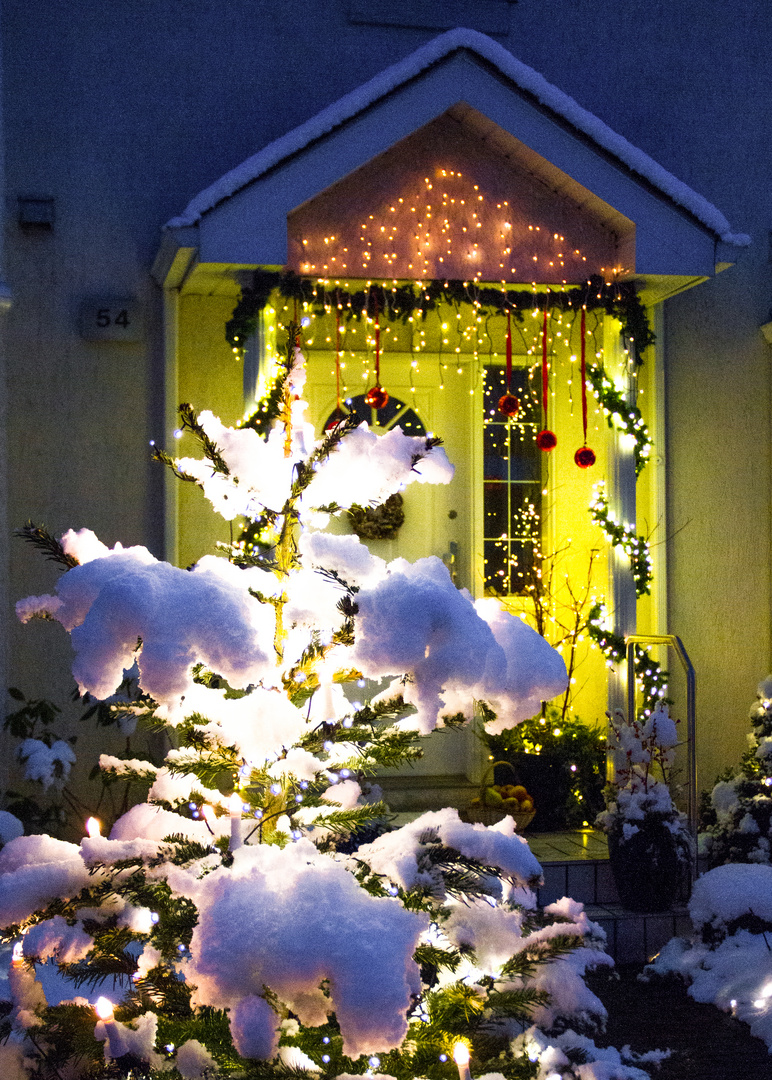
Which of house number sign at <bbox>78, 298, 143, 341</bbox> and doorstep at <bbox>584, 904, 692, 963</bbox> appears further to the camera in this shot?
house number sign at <bbox>78, 298, 143, 341</bbox>

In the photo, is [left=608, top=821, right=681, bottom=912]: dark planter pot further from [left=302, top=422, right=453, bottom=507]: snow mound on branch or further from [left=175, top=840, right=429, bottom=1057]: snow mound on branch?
[left=175, top=840, right=429, bottom=1057]: snow mound on branch

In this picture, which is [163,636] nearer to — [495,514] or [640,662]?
[640,662]

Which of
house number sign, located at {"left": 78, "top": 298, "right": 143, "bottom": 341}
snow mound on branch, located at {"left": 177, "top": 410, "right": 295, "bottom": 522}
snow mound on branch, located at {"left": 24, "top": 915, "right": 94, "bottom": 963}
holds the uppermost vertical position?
house number sign, located at {"left": 78, "top": 298, "right": 143, "bottom": 341}

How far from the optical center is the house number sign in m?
5.77

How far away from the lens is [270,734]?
199cm

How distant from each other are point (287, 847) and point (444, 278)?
4046 mm

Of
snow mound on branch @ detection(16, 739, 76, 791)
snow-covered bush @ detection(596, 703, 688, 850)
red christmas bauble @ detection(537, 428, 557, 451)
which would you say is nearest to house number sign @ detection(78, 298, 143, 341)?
snow mound on branch @ detection(16, 739, 76, 791)

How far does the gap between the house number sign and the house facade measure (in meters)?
0.01

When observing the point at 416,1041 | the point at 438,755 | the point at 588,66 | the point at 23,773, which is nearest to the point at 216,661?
the point at 416,1041

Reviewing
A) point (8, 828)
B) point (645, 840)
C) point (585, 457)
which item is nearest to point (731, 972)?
point (645, 840)

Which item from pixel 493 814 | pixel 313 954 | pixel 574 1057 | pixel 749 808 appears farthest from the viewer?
pixel 493 814

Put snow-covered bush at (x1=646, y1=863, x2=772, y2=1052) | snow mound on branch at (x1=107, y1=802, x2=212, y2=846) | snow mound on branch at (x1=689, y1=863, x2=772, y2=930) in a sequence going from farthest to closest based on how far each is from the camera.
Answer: snow mound on branch at (x1=689, y1=863, x2=772, y2=930), snow-covered bush at (x1=646, y1=863, x2=772, y2=1052), snow mound on branch at (x1=107, y1=802, x2=212, y2=846)

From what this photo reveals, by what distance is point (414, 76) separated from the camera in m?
5.21

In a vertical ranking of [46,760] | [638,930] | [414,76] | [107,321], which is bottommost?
[638,930]
